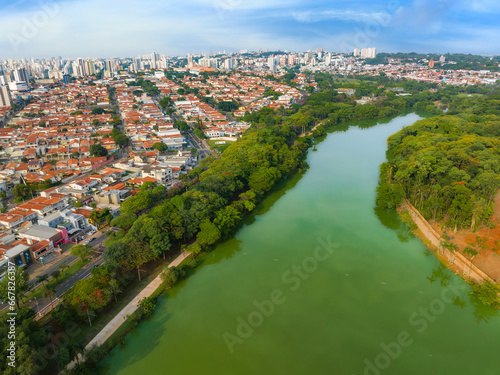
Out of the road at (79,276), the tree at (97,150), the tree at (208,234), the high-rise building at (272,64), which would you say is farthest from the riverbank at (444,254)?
the high-rise building at (272,64)

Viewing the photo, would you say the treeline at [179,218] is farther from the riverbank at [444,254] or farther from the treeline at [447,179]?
the riverbank at [444,254]

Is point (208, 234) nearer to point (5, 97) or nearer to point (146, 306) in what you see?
point (146, 306)

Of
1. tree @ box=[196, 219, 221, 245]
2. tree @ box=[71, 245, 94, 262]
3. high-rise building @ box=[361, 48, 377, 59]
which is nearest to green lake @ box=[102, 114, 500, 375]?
tree @ box=[196, 219, 221, 245]

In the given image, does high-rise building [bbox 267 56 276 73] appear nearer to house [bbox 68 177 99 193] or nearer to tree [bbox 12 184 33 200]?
house [bbox 68 177 99 193]

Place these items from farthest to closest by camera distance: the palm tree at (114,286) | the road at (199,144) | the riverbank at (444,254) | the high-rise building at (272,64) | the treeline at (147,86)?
the high-rise building at (272,64) < the treeline at (147,86) < the road at (199,144) < the riverbank at (444,254) < the palm tree at (114,286)

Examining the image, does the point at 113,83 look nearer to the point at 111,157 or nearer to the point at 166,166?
the point at 111,157

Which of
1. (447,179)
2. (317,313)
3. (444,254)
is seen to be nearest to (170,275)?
(317,313)
